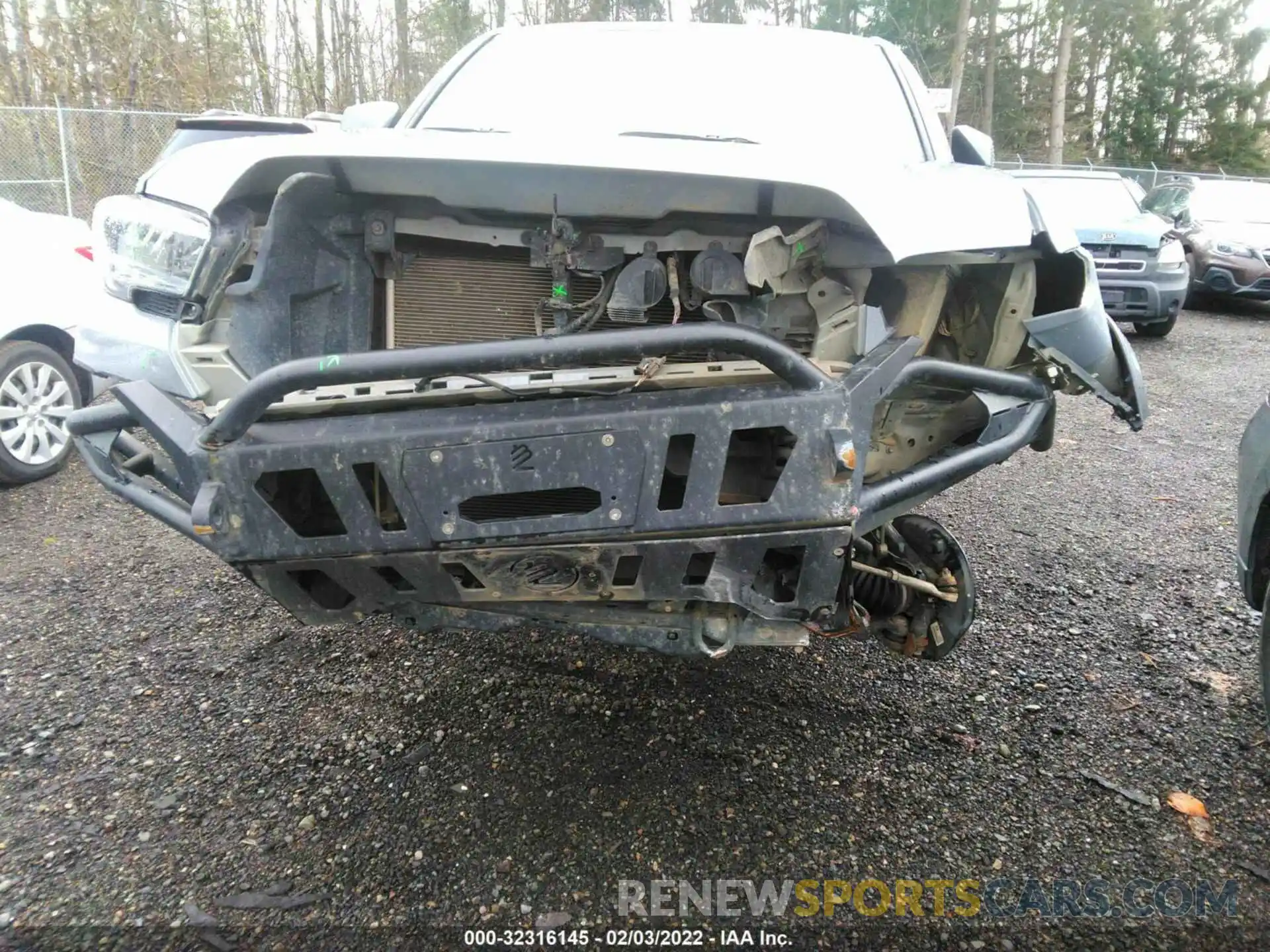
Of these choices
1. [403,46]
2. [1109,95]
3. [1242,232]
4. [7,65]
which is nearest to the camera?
[1242,232]

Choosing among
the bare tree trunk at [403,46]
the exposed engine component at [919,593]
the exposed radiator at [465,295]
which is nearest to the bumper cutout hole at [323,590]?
the exposed radiator at [465,295]

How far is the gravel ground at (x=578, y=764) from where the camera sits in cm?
200

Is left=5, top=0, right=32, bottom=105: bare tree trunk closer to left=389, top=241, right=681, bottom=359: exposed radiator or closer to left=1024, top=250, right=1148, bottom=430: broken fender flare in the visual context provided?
left=389, top=241, right=681, bottom=359: exposed radiator

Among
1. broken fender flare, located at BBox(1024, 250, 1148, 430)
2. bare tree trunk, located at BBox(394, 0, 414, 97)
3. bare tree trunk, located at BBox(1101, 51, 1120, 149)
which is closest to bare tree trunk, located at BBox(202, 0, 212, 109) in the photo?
bare tree trunk, located at BBox(394, 0, 414, 97)

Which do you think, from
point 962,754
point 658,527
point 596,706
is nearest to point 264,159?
→ point 658,527

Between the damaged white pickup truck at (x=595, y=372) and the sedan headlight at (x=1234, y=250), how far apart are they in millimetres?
10315

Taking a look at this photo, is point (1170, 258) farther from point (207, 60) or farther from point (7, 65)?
point (7, 65)

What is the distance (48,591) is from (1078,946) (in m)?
3.81

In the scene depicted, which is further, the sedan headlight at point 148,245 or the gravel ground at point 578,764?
the sedan headlight at point 148,245

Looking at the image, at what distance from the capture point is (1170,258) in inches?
352

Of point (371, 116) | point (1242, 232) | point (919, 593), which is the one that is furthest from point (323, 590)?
point (1242, 232)

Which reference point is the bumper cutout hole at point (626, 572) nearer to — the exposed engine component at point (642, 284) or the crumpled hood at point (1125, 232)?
the exposed engine component at point (642, 284)

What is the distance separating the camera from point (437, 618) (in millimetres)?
2123

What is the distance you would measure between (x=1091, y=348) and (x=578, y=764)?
188 cm
